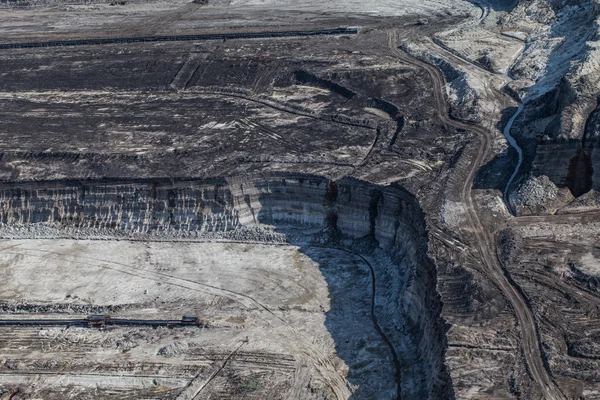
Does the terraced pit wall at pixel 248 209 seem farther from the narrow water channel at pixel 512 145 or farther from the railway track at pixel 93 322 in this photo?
the railway track at pixel 93 322

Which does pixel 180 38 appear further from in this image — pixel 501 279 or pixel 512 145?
pixel 501 279

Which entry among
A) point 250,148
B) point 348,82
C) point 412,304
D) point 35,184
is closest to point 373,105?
point 348,82

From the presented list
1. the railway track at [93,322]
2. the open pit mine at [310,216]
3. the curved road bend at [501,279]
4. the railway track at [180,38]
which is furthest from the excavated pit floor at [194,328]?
the railway track at [180,38]

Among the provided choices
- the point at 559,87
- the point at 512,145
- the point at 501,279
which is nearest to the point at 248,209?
the point at 512,145

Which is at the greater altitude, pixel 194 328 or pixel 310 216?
pixel 310 216

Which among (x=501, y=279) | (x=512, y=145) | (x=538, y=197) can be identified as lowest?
(x=501, y=279)

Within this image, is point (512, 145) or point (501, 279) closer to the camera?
point (501, 279)

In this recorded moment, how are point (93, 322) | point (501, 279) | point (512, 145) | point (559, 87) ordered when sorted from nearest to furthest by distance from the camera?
point (501, 279)
point (93, 322)
point (512, 145)
point (559, 87)
